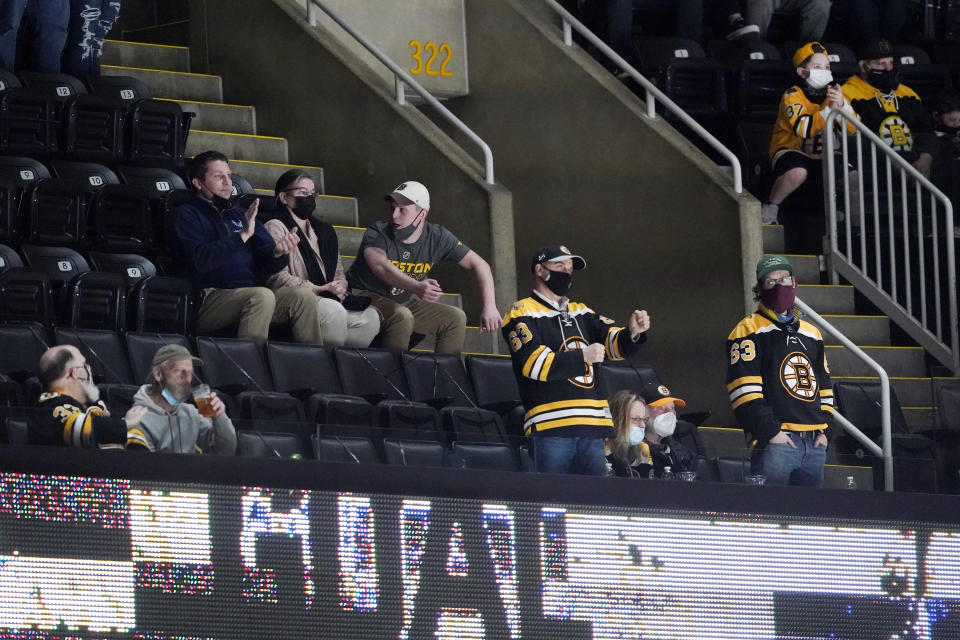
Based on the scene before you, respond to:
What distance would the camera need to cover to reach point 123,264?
374 inches

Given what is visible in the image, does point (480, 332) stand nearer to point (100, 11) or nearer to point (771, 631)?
point (100, 11)

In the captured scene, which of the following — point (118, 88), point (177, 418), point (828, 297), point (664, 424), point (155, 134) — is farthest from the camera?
point (828, 297)

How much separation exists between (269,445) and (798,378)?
3088 millimetres

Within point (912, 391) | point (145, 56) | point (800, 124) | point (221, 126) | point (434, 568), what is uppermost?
point (145, 56)

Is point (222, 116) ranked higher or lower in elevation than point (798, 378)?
higher

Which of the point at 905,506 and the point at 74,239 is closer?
the point at 905,506

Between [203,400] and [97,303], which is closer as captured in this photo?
[203,400]

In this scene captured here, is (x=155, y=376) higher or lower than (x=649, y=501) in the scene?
higher

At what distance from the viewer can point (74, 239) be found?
31.2 ft

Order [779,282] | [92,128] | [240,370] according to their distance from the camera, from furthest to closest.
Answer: [92,128]
[240,370]
[779,282]

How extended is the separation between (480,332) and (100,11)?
2.71 meters

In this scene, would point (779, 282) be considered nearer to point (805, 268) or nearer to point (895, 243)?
point (805, 268)

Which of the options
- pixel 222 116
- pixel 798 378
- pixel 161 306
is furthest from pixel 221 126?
pixel 798 378

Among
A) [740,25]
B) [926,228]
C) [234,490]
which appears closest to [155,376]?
[234,490]
